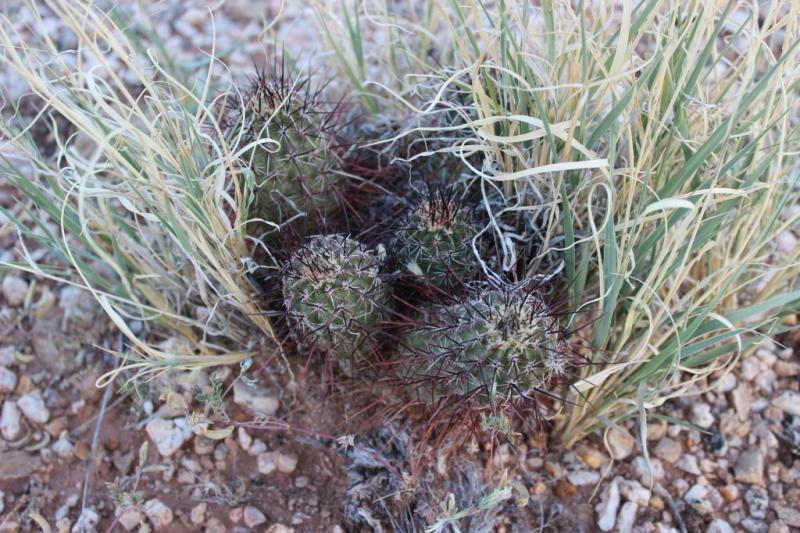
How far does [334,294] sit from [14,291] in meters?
1.01

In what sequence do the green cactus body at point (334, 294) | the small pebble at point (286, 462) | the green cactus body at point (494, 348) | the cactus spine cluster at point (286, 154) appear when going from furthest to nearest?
→ the small pebble at point (286, 462) < the cactus spine cluster at point (286, 154) < the green cactus body at point (334, 294) < the green cactus body at point (494, 348)

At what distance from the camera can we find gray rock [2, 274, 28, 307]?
189cm

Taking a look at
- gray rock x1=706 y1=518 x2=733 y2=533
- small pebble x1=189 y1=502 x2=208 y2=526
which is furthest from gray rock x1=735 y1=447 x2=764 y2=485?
small pebble x1=189 y1=502 x2=208 y2=526

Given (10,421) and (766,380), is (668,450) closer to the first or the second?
(766,380)

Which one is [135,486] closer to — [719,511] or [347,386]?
[347,386]

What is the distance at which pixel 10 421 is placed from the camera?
167cm

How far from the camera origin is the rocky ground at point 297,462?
1.51 metres

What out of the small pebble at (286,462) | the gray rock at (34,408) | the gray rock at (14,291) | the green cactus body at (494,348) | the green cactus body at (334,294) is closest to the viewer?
the green cactus body at (494,348)

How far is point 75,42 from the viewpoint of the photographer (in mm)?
2572

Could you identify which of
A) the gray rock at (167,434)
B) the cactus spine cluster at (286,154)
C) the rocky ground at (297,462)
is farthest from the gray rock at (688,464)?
the gray rock at (167,434)

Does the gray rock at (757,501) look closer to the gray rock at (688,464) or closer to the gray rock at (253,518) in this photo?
→ the gray rock at (688,464)

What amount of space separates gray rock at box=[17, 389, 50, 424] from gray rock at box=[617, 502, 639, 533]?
4.05 ft

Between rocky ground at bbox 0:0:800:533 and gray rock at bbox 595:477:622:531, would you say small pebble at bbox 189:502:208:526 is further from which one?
gray rock at bbox 595:477:622:531

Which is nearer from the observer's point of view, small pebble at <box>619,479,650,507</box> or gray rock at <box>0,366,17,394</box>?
small pebble at <box>619,479,650,507</box>
